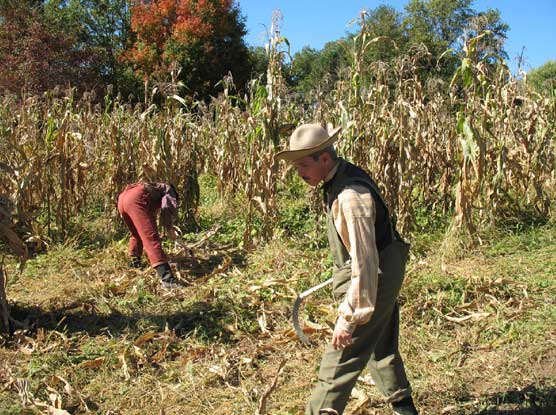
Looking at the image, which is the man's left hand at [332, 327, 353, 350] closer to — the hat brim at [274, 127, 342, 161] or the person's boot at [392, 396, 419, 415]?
the person's boot at [392, 396, 419, 415]

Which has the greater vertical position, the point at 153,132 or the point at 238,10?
the point at 238,10

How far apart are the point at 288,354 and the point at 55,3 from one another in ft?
69.1

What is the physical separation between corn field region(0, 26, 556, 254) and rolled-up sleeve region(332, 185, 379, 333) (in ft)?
11.9

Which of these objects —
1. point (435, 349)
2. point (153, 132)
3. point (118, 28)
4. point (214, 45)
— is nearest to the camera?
point (435, 349)

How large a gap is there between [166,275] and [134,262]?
0.80 metres

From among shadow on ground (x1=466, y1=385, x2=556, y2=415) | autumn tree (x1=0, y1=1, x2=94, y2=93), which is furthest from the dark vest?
autumn tree (x1=0, y1=1, x2=94, y2=93)

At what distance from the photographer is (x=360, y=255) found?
229cm

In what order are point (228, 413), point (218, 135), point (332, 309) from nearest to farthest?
point (228, 413)
point (332, 309)
point (218, 135)

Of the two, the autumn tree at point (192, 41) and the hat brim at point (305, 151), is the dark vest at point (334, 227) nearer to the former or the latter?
the hat brim at point (305, 151)

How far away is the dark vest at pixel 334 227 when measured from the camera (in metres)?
2.48

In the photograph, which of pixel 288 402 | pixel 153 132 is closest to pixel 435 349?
pixel 288 402

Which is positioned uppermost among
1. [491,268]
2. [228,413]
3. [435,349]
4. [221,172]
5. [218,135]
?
[218,135]

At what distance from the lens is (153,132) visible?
6.97 meters

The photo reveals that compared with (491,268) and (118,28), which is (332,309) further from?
(118,28)
